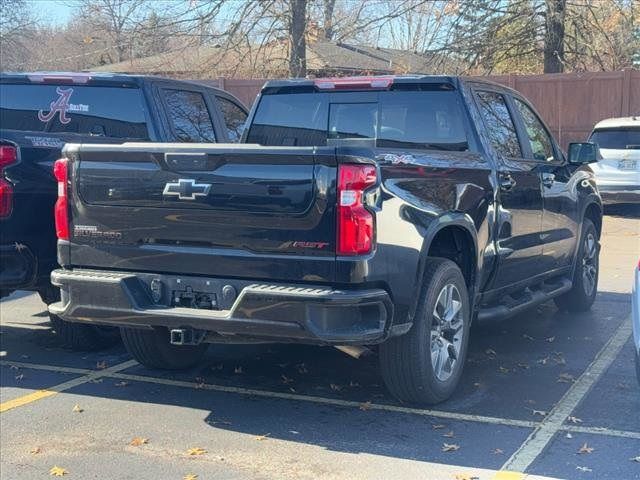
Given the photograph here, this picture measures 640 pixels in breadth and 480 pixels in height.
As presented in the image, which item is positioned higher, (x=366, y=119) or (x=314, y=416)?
(x=366, y=119)

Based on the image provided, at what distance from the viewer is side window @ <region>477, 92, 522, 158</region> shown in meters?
6.24

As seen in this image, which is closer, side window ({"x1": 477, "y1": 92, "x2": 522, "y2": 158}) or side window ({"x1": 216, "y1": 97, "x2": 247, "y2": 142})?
side window ({"x1": 477, "y1": 92, "x2": 522, "y2": 158})

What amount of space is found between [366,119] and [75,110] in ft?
8.67

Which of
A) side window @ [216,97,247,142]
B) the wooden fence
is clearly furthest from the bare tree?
side window @ [216,97,247,142]

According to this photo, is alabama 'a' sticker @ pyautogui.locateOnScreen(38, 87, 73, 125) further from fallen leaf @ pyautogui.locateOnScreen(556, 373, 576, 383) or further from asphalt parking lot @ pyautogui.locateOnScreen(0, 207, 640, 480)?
Answer: fallen leaf @ pyautogui.locateOnScreen(556, 373, 576, 383)

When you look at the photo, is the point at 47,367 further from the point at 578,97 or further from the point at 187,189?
the point at 578,97

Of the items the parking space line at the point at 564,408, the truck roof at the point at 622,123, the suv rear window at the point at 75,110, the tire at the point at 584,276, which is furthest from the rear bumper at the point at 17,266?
the truck roof at the point at 622,123

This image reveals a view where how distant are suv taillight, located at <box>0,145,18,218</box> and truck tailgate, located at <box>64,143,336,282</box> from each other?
0.86 meters

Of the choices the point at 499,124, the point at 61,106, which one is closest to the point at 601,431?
the point at 499,124

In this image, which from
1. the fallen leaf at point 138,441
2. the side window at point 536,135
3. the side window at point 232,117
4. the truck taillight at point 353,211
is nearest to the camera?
the truck taillight at point 353,211

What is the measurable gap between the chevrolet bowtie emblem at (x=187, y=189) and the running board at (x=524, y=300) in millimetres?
2274

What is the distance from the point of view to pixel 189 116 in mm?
7758

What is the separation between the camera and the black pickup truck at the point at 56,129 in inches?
233

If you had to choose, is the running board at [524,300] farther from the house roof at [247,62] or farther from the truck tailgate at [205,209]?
the house roof at [247,62]
